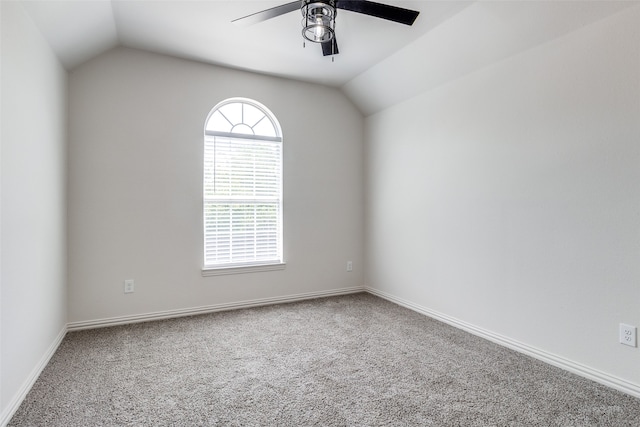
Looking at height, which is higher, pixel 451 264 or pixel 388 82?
pixel 388 82

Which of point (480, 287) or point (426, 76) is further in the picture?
point (426, 76)

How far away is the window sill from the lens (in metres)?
3.50

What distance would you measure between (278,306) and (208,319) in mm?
768

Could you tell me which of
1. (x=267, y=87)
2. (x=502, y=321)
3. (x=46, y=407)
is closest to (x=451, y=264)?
(x=502, y=321)

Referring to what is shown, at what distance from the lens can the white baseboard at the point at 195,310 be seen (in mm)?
3029

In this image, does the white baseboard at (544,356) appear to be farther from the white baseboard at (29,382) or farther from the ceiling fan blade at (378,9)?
the white baseboard at (29,382)

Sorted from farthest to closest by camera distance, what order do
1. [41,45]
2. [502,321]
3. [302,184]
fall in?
[302,184]
[502,321]
[41,45]

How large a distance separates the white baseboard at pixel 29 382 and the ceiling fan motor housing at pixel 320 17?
263 cm

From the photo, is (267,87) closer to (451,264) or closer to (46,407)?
(451,264)

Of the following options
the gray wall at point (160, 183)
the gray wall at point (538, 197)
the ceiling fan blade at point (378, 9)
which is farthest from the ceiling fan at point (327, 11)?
the gray wall at point (160, 183)

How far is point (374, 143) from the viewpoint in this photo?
423cm

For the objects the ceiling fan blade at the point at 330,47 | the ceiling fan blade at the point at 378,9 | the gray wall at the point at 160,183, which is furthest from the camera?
the gray wall at the point at 160,183

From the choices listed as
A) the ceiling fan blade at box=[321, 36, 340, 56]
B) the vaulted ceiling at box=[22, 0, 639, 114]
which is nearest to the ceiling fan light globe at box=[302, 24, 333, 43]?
the ceiling fan blade at box=[321, 36, 340, 56]

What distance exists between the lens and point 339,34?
290 cm
